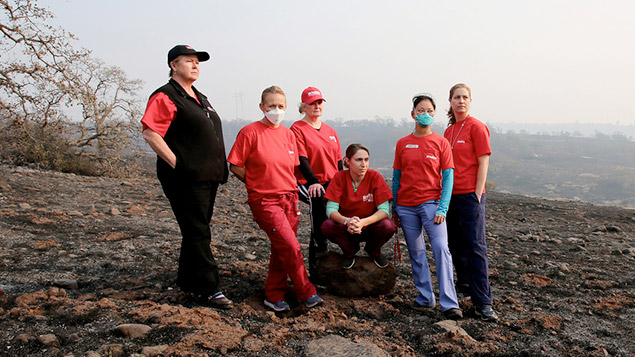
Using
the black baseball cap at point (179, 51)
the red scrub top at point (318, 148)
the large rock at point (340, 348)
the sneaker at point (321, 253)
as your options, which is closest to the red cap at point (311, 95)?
the red scrub top at point (318, 148)

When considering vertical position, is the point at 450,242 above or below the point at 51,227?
above

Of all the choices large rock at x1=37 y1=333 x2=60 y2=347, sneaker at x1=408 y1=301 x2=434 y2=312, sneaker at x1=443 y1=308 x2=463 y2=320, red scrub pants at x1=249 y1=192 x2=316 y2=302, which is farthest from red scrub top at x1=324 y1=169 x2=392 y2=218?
large rock at x1=37 y1=333 x2=60 y2=347

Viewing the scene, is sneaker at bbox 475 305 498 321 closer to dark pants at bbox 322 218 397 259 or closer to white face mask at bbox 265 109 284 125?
dark pants at bbox 322 218 397 259

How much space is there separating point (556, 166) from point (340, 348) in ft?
298

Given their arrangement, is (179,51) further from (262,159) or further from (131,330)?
(131,330)

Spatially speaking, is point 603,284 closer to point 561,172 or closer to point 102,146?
point 102,146

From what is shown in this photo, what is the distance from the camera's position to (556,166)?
266ft

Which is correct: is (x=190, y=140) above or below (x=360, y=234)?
above

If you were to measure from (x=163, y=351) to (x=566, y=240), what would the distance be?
7555 mm

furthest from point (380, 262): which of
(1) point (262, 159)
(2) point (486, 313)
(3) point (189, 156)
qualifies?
(3) point (189, 156)

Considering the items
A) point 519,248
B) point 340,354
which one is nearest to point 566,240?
point 519,248

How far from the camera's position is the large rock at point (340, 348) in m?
2.77

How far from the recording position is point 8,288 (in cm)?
364

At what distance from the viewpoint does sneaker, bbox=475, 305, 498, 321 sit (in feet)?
11.6
